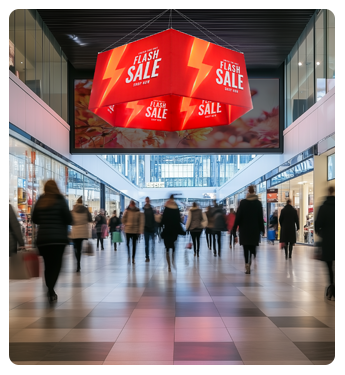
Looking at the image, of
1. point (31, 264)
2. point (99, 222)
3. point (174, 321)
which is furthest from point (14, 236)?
point (99, 222)

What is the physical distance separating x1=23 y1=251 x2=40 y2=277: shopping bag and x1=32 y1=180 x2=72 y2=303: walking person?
0.50 meters

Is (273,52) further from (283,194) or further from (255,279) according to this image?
(255,279)

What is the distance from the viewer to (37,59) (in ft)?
63.2

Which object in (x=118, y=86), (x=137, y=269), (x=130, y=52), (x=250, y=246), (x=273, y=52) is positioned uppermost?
(x=273, y=52)

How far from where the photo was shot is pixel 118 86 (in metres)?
8.59

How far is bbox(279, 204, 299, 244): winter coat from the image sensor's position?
14.4 metres

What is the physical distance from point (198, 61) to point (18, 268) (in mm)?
4796

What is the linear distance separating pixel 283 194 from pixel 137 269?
1615 centimetres

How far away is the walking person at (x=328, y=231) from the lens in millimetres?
7301

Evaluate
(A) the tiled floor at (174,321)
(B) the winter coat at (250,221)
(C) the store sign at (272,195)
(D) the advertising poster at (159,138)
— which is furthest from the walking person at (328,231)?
(C) the store sign at (272,195)

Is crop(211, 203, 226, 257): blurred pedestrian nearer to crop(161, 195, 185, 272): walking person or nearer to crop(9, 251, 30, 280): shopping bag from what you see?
crop(161, 195, 185, 272): walking person
